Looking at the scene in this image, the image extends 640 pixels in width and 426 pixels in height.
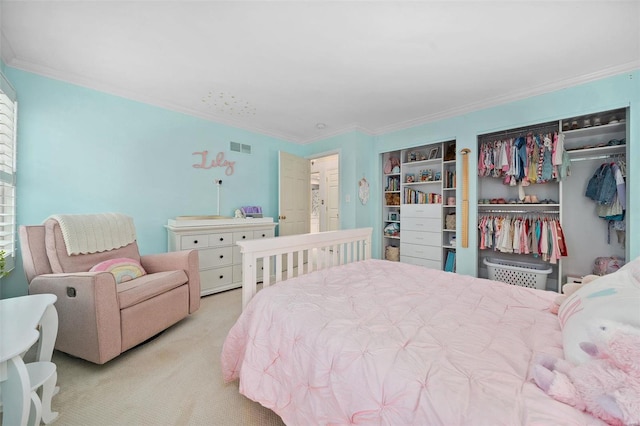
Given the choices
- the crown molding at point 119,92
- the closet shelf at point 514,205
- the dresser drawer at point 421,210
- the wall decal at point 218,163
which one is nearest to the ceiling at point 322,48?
the crown molding at point 119,92

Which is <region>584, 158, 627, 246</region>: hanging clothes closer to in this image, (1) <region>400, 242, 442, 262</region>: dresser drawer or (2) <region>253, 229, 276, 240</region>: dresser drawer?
(1) <region>400, 242, 442, 262</region>: dresser drawer

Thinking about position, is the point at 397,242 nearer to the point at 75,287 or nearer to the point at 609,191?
the point at 609,191

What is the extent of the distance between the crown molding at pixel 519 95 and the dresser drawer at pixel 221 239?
3012 millimetres

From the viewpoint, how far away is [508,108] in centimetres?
304

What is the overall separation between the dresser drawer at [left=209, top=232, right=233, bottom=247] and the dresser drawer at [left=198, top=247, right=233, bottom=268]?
2.6 inches

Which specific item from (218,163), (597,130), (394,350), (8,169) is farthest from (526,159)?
(8,169)

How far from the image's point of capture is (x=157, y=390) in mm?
1565

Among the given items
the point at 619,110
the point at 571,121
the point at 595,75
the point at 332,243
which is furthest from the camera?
the point at 571,121

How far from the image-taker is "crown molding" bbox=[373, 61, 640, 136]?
95.1 inches

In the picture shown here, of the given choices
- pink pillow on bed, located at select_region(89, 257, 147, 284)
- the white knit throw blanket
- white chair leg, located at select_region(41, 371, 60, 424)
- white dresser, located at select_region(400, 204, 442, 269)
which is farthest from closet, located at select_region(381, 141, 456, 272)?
white chair leg, located at select_region(41, 371, 60, 424)

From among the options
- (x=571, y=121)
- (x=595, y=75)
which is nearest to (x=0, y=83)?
(x=595, y=75)

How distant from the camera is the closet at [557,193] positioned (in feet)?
9.21

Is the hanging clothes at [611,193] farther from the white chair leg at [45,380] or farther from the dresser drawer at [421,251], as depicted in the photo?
the white chair leg at [45,380]

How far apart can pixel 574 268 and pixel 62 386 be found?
5.00m
